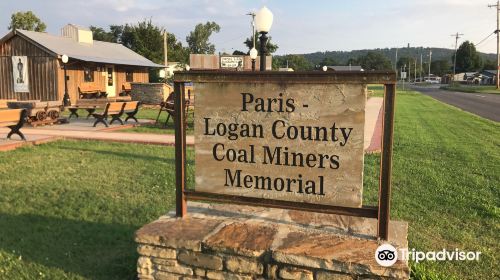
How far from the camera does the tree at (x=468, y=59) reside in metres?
120

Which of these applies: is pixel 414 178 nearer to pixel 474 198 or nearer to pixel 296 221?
pixel 474 198

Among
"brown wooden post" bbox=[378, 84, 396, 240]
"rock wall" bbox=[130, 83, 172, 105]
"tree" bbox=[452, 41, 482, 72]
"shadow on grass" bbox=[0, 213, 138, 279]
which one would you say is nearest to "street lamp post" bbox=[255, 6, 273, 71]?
"shadow on grass" bbox=[0, 213, 138, 279]

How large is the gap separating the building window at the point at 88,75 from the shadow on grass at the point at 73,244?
22771 mm

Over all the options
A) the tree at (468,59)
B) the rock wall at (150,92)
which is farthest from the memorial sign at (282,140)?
the tree at (468,59)

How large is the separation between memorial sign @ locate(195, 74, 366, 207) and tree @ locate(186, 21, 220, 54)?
88.0m

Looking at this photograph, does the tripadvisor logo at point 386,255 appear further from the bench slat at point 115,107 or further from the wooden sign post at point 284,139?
the bench slat at point 115,107

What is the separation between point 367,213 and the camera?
3.24 metres

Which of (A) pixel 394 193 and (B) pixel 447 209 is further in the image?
(A) pixel 394 193

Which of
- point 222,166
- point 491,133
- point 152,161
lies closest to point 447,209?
point 222,166

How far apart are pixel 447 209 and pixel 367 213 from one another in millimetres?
2532

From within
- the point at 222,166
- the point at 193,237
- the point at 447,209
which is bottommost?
the point at 447,209

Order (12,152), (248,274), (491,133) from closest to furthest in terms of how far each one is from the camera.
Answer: (248,274) < (12,152) < (491,133)

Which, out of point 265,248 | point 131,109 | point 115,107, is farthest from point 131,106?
point 265,248

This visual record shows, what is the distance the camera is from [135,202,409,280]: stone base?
2.91 m
